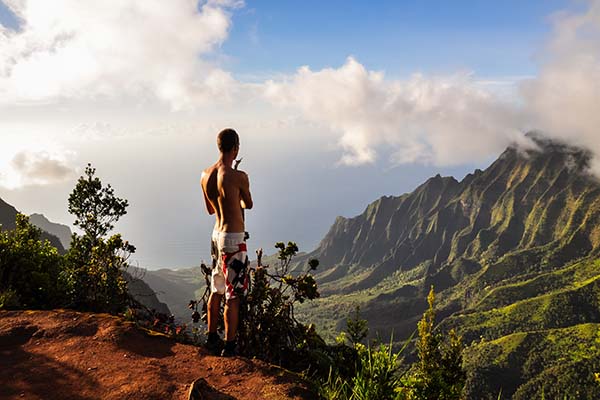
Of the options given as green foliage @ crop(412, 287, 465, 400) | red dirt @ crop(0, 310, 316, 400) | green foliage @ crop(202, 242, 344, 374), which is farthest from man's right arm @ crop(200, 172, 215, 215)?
green foliage @ crop(412, 287, 465, 400)

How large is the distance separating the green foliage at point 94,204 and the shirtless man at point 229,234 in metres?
7.82

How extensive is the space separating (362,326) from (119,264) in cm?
538

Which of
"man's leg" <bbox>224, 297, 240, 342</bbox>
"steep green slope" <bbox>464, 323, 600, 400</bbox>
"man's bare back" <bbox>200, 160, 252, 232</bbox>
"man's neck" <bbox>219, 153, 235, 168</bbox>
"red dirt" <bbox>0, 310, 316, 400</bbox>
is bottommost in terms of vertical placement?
"steep green slope" <bbox>464, 323, 600, 400</bbox>

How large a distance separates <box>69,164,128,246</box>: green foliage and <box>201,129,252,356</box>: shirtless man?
7817 mm

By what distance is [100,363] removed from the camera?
548 centimetres

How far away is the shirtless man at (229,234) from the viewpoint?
5.90 metres

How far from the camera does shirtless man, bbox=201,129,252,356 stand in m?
5.90

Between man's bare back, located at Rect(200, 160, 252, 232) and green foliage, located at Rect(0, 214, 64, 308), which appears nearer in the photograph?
man's bare back, located at Rect(200, 160, 252, 232)

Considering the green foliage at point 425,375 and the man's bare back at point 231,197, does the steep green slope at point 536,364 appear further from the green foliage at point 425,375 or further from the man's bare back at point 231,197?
the man's bare back at point 231,197

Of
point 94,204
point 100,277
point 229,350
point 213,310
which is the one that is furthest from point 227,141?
point 94,204

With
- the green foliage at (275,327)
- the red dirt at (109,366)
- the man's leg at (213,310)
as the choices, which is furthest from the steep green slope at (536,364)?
the red dirt at (109,366)

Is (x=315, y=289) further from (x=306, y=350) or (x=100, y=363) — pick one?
(x=100, y=363)

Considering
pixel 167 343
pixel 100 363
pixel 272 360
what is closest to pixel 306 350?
pixel 272 360

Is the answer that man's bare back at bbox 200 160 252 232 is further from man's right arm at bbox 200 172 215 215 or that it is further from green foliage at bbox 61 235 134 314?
green foliage at bbox 61 235 134 314
